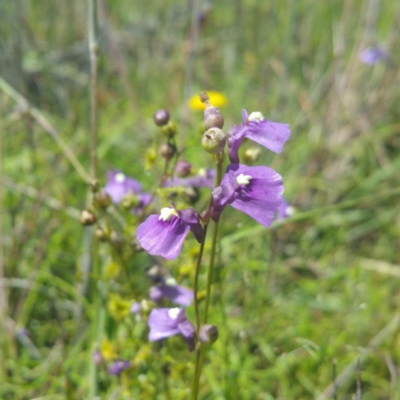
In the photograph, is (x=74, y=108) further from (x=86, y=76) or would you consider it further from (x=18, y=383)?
(x=18, y=383)

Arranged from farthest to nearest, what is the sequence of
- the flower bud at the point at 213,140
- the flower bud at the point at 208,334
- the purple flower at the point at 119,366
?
Result: the purple flower at the point at 119,366 → the flower bud at the point at 208,334 → the flower bud at the point at 213,140

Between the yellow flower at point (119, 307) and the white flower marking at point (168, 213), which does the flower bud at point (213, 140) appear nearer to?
the white flower marking at point (168, 213)

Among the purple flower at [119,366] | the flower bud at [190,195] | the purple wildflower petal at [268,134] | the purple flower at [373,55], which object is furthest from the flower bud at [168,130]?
the purple flower at [373,55]

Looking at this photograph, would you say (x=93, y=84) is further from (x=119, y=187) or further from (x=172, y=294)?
(x=172, y=294)

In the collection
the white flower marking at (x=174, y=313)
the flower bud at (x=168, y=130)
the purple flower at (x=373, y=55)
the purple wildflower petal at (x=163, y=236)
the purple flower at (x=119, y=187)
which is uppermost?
the purple flower at (x=373, y=55)

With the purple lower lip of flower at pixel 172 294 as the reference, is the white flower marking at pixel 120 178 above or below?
above

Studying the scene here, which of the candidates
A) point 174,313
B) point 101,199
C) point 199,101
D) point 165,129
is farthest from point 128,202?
point 199,101

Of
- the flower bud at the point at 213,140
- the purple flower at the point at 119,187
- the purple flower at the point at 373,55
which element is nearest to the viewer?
the flower bud at the point at 213,140

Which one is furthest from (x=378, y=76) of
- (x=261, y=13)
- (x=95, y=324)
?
(x=95, y=324)
